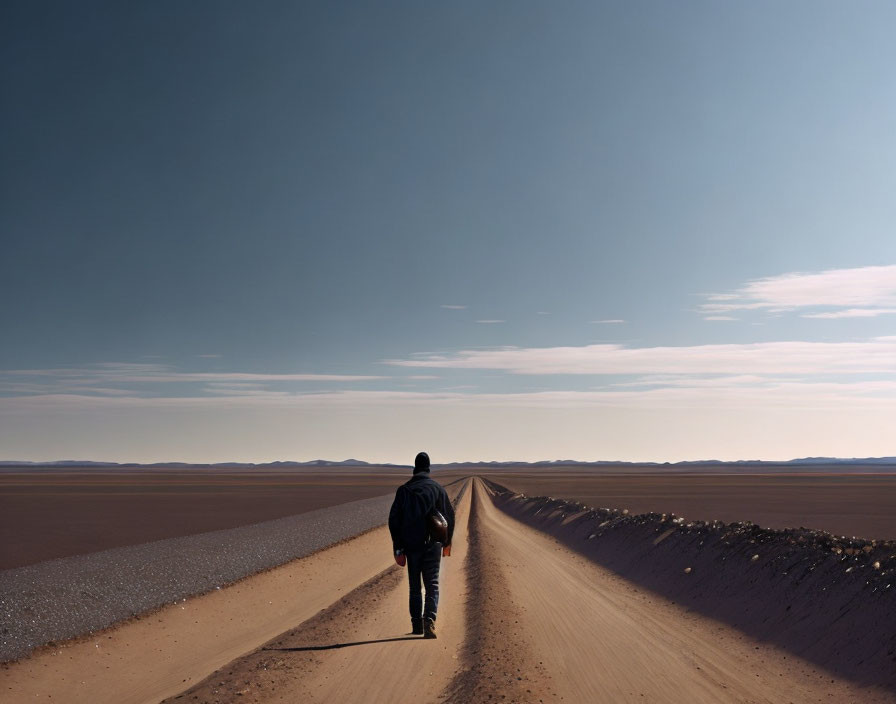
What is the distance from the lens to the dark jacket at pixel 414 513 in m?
10.8

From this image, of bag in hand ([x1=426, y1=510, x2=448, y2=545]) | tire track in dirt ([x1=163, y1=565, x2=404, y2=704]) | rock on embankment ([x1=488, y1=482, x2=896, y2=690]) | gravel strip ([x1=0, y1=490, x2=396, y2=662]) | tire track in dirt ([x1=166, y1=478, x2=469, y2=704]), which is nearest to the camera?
tire track in dirt ([x1=166, y1=478, x2=469, y2=704])

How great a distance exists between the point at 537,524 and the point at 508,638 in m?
29.4

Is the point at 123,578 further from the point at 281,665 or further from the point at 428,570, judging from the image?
the point at 428,570

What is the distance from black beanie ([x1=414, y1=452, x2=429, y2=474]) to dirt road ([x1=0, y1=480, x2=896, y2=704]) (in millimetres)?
2468

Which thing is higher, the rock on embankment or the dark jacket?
the dark jacket

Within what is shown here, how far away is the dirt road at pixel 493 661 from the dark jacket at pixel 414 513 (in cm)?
142

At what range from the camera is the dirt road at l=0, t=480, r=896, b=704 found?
816 cm

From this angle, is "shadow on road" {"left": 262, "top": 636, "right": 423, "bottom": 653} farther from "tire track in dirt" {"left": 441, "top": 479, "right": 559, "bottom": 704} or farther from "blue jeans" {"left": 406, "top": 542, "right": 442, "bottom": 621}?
"tire track in dirt" {"left": 441, "top": 479, "right": 559, "bottom": 704}

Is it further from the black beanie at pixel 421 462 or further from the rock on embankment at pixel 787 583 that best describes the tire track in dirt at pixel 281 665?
the rock on embankment at pixel 787 583

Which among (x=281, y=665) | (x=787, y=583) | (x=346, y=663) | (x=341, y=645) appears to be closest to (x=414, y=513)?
(x=341, y=645)

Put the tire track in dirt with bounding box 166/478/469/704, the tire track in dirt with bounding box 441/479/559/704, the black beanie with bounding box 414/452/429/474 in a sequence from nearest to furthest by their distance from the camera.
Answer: the tire track in dirt with bounding box 441/479/559/704 → the tire track in dirt with bounding box 166/478/469/704 → the black beanie with bounding box 414/452/429/474

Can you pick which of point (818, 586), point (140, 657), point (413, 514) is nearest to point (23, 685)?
point (140, 657)

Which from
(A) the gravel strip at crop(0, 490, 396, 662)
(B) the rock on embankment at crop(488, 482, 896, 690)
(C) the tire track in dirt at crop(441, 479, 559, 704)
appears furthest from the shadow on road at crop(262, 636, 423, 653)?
(B) the rock on embankment at crop(488, 482, 896, 690)

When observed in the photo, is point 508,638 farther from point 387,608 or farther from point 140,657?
point 140,657
